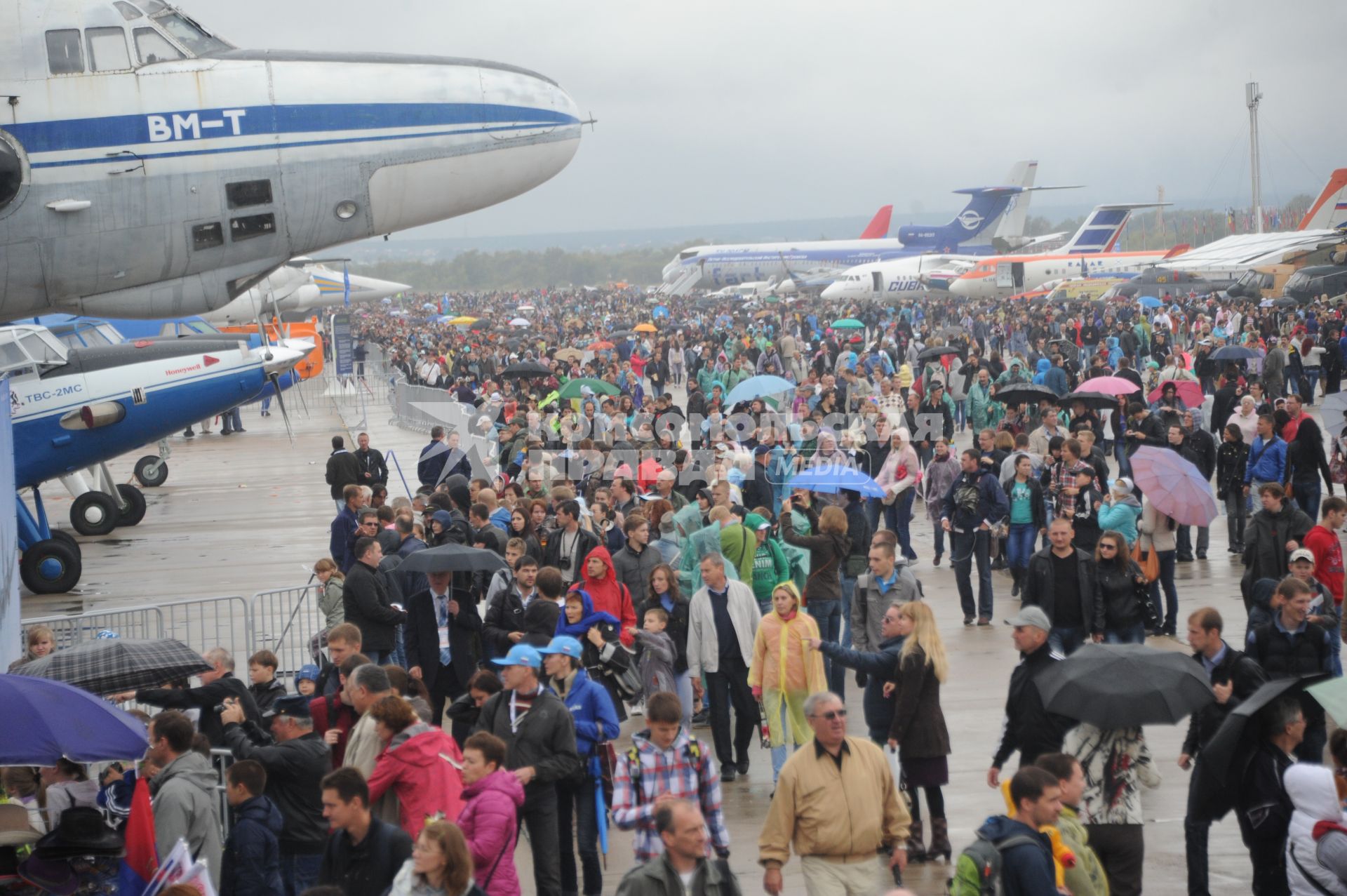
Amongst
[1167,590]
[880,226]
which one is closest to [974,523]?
[1167,590]

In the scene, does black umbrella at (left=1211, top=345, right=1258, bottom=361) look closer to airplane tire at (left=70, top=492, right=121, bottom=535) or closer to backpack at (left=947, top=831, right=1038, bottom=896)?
airplane tire at (left=70, top=492, right=121, bottom=535)

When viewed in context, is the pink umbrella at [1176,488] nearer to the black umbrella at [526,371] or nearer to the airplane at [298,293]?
the airplane at [298,293]

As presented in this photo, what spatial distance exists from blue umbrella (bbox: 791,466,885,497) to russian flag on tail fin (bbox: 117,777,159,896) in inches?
274

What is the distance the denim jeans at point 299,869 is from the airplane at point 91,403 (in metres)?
10.9

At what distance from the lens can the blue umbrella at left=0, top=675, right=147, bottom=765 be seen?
628 centimetres

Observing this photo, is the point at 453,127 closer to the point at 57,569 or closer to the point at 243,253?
the point at 243,253

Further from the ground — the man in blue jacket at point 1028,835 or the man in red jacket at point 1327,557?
the man in blue jacket at point 1028,835

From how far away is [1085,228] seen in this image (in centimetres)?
7581

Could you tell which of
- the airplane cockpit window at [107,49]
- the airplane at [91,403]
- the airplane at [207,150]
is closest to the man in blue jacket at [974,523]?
the airplane at [207,150]

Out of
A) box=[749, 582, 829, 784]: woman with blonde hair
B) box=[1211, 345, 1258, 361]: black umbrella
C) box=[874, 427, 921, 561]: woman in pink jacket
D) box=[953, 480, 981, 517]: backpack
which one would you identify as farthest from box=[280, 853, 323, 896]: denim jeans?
box=[1211, 345, 1258, 361]: black umbrella

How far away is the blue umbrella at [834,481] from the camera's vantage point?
12273 millimetres

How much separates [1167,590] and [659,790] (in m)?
7.05

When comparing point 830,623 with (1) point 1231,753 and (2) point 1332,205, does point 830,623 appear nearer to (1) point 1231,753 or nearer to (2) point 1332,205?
(1) point 1231,753

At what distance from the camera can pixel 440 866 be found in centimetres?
502
